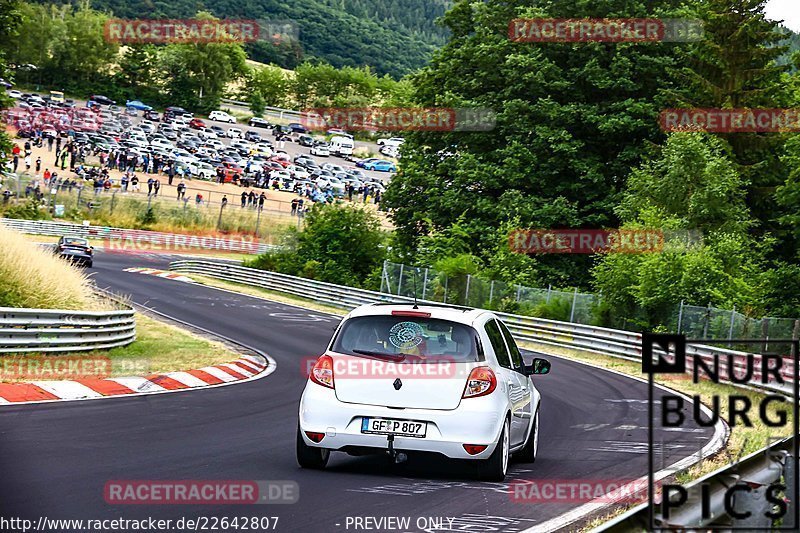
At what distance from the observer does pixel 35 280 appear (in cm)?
1936

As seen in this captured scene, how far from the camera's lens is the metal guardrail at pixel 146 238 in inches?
2532

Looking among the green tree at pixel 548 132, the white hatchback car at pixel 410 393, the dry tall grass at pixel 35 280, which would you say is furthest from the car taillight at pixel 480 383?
the green tree at pixel 548 132

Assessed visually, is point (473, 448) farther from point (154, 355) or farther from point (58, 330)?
point (154, 355)

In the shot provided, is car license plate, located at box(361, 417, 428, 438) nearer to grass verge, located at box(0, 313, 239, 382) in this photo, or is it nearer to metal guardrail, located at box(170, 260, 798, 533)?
metal guardrail, located at box(170, 260, 798, 533)

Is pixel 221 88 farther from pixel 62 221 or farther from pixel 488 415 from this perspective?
pixel 488 415

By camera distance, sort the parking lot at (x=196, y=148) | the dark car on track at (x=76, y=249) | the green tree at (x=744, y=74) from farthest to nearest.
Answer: the parking lot at (x=196, y=148)
the dark car on track at (x=76, y=249)
the green tree at (x=744, y=74)

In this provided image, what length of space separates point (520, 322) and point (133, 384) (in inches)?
825

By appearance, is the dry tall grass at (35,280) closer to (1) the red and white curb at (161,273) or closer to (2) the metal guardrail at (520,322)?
(2) the metal guardrail at (520,322)

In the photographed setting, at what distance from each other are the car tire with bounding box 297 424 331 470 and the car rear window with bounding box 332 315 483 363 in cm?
91

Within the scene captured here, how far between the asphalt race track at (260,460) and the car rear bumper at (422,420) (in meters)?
0.33

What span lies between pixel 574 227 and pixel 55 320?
29910 mm

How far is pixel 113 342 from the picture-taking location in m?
20.6

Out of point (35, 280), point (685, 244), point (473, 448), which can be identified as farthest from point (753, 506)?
point (685, 244)

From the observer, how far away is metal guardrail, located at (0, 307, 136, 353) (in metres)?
17.1
